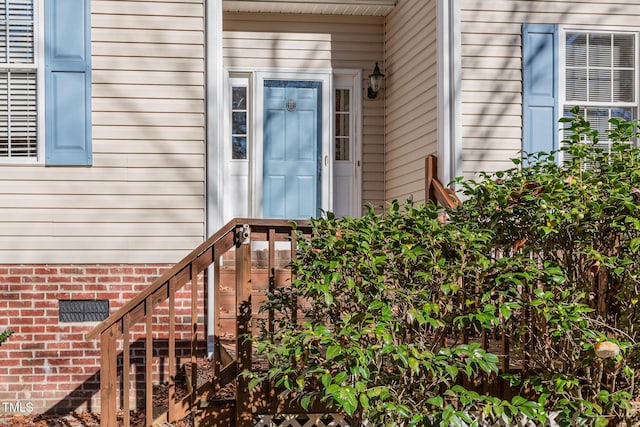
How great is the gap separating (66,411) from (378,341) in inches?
137

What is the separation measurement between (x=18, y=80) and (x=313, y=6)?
2986 mm

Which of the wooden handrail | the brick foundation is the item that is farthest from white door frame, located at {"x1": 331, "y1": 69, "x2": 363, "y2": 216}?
the brick foundation

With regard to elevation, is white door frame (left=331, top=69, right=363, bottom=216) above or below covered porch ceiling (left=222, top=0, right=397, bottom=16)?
below

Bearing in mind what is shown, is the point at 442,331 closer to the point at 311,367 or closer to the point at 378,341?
the point at 378,341

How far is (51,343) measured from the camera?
6012mm

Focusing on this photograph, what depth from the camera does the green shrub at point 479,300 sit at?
11.8ft

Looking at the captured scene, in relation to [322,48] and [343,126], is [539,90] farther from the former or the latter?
[322,48]

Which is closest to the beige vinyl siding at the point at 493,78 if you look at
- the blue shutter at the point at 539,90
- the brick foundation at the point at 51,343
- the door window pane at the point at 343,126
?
the blue shutter at the point at 539,90

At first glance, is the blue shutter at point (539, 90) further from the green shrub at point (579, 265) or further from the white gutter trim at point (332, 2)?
the green shrub at point (579, 265)

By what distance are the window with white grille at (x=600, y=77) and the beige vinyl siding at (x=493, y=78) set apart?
33 cm

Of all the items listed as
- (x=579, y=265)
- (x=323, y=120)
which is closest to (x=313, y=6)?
(x=323, y=120)

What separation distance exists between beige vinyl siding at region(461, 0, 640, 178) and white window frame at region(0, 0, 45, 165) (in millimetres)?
3561

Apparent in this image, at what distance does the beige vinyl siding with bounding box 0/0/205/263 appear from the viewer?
6.04m

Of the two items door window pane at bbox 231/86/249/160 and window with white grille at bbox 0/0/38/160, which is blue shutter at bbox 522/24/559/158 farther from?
window with white grille at bbox 0/0/38/160
